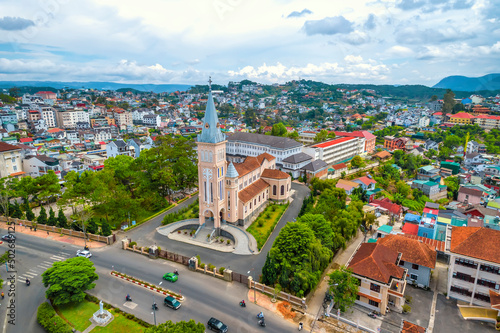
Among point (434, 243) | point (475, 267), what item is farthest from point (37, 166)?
point (475, 267)

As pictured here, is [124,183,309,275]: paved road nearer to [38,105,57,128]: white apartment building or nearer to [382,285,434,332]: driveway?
[382,285,434,332]: driveway

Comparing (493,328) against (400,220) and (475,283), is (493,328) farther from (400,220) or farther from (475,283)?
(400,220)

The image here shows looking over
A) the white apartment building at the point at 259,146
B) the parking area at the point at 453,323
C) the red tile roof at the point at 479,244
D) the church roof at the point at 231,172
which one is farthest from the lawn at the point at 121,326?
the white apartment building at the point at 259,146

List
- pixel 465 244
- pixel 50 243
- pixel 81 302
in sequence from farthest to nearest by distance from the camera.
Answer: pixel 50 243 → pixel 465 244 → pixel 81 302

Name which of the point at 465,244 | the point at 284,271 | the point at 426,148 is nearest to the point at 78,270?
the point at 284,271

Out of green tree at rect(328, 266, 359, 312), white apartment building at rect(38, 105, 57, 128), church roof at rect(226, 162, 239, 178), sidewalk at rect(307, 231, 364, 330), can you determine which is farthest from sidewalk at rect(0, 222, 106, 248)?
white apartment building at rect(38, 105, 57, 128)

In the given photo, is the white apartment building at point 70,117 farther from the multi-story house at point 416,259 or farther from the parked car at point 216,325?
the multi-story house at point 416,259
